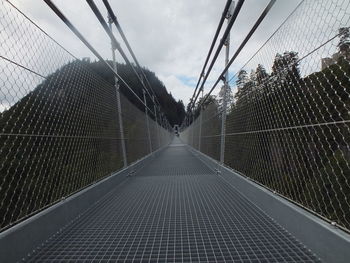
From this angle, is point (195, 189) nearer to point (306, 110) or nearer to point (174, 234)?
point (174, 234)

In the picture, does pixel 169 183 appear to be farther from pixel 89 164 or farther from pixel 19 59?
pixel 19 59

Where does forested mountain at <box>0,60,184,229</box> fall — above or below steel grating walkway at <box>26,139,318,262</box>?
above

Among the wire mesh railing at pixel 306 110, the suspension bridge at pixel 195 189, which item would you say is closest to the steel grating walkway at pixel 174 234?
the suspension bridge at pixel 195 189

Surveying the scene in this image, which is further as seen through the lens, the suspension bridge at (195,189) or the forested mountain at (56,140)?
the forested mountain at (56,140)

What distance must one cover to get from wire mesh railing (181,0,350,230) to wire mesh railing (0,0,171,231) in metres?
1.44

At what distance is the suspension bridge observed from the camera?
3.61ft

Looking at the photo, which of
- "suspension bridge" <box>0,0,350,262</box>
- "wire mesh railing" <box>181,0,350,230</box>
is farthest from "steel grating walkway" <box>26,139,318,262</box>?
"wire mesh railing" <box>181,0,350,230</box>

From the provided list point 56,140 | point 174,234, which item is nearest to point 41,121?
point 56,140

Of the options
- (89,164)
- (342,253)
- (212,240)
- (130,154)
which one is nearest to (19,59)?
(89,164)

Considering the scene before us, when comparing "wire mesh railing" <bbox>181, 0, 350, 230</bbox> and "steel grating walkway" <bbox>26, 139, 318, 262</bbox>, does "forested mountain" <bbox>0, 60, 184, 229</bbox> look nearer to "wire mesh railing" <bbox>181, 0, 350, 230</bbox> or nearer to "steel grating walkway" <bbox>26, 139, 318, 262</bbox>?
"steel grating walkway" <bbox>26, 139, 318, 262</bbox>

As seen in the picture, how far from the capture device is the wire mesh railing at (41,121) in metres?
1.22

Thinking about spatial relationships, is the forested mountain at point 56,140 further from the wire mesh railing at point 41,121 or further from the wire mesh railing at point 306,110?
the wire mesh railing at point 306,110

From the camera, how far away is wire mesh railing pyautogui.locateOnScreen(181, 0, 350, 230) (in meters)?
1.08

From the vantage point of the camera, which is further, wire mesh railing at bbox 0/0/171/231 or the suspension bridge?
wire mesh railing at bbox 0/0/171/231
